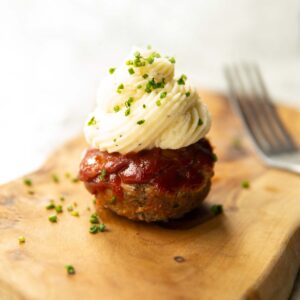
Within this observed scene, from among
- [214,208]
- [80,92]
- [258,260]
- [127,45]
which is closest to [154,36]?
[127,45]

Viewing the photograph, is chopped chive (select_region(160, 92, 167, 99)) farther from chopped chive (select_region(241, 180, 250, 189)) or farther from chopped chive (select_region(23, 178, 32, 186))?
chopped chive (select_region(23, 178, 32, 186))

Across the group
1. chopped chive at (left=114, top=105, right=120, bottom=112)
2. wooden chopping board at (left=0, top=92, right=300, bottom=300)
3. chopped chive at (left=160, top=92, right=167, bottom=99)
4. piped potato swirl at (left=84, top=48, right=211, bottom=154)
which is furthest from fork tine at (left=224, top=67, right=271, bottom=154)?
chopped chive at (left=114, top=105, right=120, bottom=112)

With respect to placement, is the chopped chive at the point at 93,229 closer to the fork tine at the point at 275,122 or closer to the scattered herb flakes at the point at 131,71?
the scattered herb flakes at the point at 131,71

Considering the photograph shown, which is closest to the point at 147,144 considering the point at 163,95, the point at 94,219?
the point at 163,95

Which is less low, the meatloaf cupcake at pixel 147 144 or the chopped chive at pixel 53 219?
the meatloaf cupcake at pixel 147 144

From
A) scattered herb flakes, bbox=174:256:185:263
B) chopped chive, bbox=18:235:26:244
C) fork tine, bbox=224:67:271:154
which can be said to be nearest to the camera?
scattered herb flakes, bbox=174:256:185:263

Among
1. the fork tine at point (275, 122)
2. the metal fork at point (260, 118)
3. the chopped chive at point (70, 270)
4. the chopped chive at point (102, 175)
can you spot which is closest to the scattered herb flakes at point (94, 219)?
the chopped chive at point (102, 175)

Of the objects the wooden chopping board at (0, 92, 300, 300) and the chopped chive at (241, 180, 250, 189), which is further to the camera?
the chopped chive at (241, 180, 250, 189)
